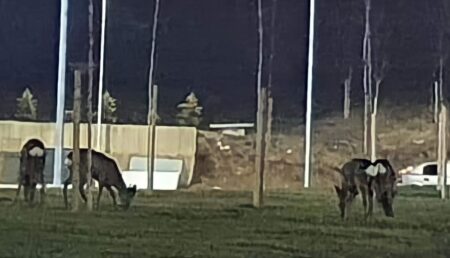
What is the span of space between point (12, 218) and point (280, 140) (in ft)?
3.52

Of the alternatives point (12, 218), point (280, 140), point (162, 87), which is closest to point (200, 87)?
point (162, 87)

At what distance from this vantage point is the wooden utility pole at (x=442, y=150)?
12.9 feet

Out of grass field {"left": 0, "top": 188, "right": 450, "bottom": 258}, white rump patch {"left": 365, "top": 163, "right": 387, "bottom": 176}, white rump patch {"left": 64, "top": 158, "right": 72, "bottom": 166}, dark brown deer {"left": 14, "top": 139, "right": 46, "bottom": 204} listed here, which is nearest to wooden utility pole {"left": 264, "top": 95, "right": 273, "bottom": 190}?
grass field {"left": 0, "top": 188, "right": 450, "bottom": 258}

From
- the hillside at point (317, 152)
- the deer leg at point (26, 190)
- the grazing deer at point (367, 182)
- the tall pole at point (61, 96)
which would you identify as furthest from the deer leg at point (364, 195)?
the deer leg at point (26, 190)

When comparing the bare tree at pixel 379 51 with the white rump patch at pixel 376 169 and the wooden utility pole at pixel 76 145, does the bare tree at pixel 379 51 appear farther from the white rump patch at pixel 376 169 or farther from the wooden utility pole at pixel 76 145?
the wooden utility pole at pixel 76 145

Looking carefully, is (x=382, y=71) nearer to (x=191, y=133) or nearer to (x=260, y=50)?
(x=260, y=50)

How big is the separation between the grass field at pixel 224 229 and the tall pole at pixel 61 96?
0.14 metres

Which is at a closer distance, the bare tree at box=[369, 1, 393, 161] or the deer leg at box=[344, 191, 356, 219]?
the deer leg at box=[344, 191, 356, 219]

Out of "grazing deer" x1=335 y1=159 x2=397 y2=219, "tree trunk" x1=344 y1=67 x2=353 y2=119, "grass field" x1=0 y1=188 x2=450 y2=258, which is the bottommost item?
"grass field" x1=0 y1=188 x2=450 y2=258

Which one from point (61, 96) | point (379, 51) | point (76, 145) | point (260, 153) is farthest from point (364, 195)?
point (61, 96)

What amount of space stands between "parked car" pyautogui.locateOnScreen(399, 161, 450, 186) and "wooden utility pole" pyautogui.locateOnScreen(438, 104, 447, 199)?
2cm

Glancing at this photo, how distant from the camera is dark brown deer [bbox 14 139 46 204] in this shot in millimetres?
3869

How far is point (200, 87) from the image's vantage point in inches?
165

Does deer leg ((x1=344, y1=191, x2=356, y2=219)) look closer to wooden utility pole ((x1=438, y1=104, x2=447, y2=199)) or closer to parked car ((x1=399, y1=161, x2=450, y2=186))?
parked car ((x1=399, y1=161, x2=450, y2=186))
